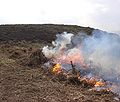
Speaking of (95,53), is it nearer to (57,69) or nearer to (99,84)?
(57,69)

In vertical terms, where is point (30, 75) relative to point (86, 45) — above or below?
below

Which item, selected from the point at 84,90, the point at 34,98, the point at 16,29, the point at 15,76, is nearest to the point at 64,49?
the point at 15,76

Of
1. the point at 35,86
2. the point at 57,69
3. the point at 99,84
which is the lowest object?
the point at 35,86

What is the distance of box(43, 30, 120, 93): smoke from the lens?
17.8m

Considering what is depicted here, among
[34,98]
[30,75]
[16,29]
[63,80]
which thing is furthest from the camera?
[16,29]

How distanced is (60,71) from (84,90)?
349 cm

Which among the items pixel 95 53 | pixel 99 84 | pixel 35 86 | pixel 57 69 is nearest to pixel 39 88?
pixel 35 86

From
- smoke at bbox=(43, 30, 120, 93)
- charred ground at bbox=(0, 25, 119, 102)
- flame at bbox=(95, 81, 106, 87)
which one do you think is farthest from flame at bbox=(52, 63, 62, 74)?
flame at bbox=(95, 81, 106, 87)

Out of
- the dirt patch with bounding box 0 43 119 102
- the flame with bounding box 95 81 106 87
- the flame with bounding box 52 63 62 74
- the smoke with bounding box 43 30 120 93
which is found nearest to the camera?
the dirt patch with bounding box 0 43 119 102

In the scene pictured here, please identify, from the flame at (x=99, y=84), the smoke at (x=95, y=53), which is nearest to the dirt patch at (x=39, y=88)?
the flame at (x=99, y=84)

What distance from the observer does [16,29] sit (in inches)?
2105

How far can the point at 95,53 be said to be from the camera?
19969mm

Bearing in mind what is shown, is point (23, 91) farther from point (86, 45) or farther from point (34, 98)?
point (86, 45)

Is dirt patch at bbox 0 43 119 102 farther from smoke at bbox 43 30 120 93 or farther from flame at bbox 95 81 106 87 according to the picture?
smoke at bbox 43 30 120 93
